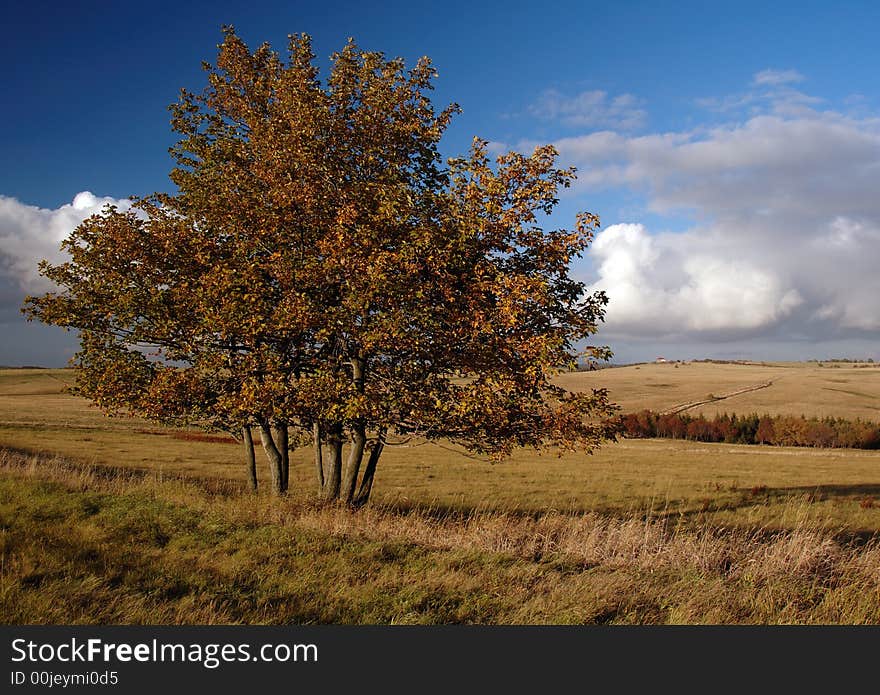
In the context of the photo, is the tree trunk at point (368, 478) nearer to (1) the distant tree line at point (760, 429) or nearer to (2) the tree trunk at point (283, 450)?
(2) the tree trunk at point (283, 450)

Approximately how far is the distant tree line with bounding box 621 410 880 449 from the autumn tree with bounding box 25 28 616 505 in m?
74.6

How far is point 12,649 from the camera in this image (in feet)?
18.7

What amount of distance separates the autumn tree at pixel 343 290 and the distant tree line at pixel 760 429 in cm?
7464

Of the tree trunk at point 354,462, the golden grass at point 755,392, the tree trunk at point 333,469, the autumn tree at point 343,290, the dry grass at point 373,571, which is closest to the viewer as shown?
the dry grass at point 373,571

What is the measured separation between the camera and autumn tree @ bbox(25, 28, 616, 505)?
38.2 feet

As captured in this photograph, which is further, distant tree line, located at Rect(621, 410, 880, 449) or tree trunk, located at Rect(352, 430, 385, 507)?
distant tree line, located at Rect(621, 410, 880, 449)

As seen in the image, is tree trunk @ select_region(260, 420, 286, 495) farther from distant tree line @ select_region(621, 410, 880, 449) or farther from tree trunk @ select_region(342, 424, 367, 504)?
distant tree line @ select_region(621, 410, 880, 449)

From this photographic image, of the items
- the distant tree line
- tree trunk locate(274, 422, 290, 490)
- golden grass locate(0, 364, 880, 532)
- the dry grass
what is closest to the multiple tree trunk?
tree trunk locate(274, 422, 290, 490)

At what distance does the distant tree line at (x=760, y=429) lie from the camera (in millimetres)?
76875

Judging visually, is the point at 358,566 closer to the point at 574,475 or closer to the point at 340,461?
the point at 340,461

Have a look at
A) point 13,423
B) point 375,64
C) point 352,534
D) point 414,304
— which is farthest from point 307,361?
point 13,423

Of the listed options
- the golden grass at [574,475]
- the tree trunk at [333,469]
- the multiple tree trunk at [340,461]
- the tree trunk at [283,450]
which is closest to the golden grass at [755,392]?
the golden grass at [574,475]

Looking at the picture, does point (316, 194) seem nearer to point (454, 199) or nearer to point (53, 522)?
point (454, 199)

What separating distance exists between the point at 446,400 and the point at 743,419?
8541 cm
